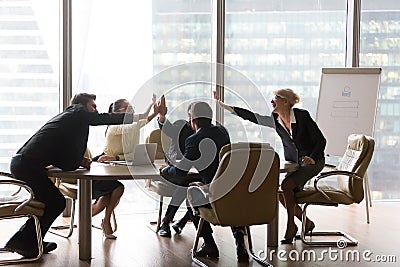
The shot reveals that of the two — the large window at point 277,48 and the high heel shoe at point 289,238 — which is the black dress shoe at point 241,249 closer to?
the high heel shoe at point 289,238

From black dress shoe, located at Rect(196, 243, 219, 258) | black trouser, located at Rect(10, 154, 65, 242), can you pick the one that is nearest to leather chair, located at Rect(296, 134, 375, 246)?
black dress shoe, located at Rect(196, 243, 219, 258)

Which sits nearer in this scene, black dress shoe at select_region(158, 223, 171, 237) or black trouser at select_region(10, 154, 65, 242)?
black trouser at select_region(10, 154, 65, 242)

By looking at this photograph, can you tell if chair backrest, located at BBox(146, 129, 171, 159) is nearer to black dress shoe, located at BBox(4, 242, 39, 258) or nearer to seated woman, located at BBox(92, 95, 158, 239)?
seated woman, located at BBox(92, 95, 158, 239)

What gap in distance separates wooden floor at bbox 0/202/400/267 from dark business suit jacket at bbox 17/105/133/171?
0.79 metres

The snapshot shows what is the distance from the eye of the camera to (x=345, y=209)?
8.15 metres

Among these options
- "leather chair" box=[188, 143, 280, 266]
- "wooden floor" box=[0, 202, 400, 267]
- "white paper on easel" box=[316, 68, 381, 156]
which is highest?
"white paper on easel" box=[316, 68, 381, 156]

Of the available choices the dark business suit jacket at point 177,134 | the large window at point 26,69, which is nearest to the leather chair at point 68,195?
the dark business suit jacket at point 177,134

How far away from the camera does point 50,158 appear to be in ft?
18.4

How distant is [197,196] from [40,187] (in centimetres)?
123

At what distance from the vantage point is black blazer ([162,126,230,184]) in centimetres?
541

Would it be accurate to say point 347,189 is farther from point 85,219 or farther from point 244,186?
point 85,219

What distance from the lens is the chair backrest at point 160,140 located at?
6939 mm

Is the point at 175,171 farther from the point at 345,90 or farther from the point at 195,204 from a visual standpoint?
the point at 345,90

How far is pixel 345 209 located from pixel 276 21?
2.32 m
